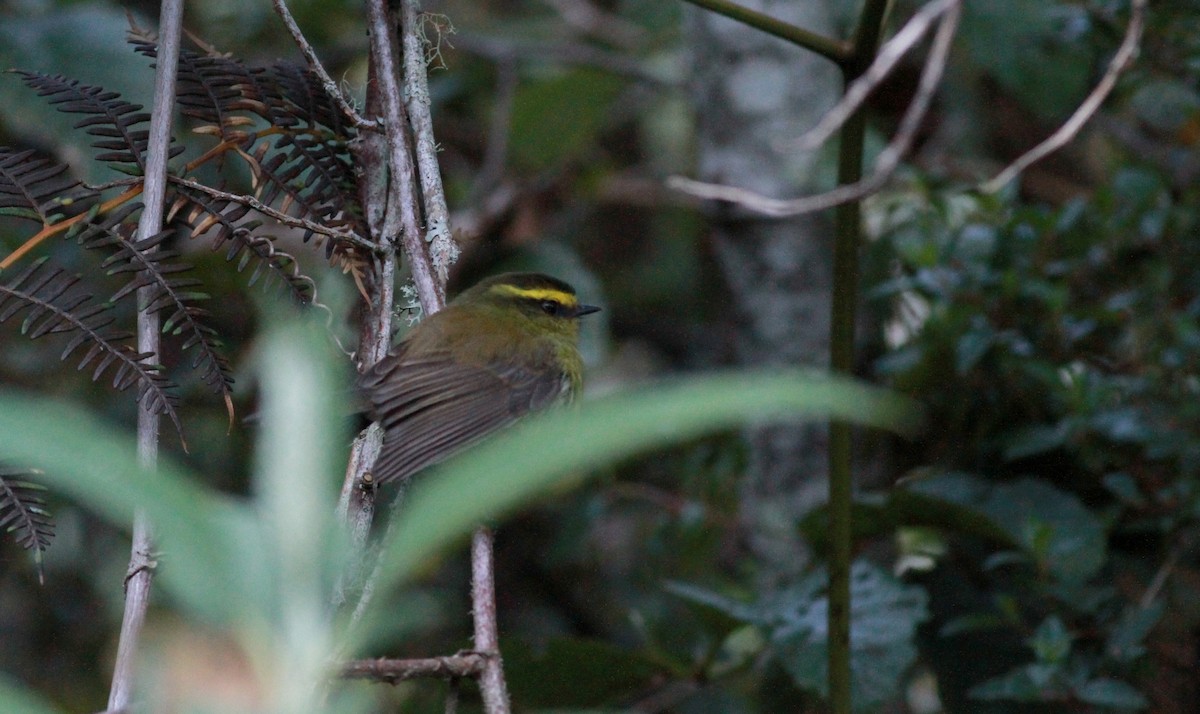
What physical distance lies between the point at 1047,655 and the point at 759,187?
212 cm

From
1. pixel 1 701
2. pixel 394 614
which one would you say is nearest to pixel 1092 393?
A: pixel 394 614

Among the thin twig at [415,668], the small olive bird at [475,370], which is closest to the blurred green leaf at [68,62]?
the small olive bird at [475,370]

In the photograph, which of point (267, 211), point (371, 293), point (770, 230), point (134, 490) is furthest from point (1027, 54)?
point (134, 490)

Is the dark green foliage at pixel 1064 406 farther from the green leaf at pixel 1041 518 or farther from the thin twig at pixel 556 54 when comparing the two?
the thin twig at pixel 556 54

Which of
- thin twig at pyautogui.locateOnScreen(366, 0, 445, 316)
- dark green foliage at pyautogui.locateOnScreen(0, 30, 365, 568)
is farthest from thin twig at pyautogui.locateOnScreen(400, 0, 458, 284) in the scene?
dark green foliage at pyautogui.locateOnScreen(0, 30, 365, 568)

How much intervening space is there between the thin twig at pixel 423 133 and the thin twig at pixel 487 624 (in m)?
0.62

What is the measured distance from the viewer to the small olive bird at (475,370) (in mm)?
2750

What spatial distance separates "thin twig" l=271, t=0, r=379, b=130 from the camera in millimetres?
2010

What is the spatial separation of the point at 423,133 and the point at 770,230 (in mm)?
2242

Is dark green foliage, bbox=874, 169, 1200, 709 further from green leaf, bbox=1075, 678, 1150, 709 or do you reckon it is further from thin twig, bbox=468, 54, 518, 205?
thin twig, bbox=468, 54, 518, 205

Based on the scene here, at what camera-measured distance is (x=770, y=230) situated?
412cm

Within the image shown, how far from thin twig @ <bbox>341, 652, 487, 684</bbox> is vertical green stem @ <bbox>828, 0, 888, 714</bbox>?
1082mm

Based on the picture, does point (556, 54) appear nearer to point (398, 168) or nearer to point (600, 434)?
point (398, 168)

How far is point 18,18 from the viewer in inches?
158
